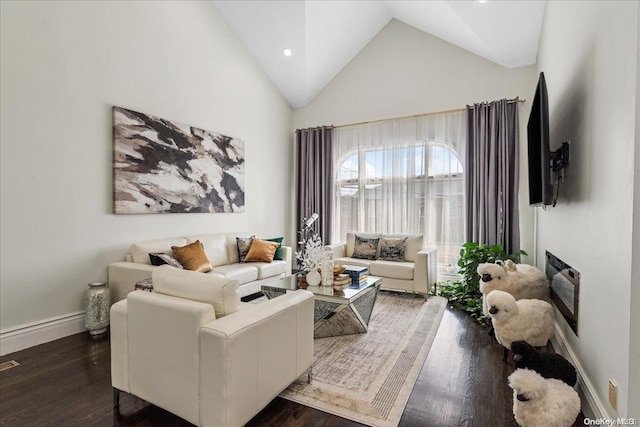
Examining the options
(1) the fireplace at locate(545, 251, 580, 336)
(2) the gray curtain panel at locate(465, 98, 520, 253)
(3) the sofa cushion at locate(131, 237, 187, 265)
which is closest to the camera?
(1) the fireplace at locate(545, 251, 580, 336)

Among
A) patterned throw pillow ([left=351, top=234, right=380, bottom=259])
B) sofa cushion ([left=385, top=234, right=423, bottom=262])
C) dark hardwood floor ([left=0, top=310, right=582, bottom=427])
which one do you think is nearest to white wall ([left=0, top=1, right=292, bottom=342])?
dark hardwood floor ([left=0, top=310, right=582, bottom=427])

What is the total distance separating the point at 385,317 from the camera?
3.57 metres

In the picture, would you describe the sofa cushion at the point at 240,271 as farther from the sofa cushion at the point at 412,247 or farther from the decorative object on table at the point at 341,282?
the sofa cushion at the point at 412,247

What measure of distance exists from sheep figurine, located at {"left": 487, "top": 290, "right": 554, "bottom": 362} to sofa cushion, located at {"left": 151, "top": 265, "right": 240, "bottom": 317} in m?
1.85

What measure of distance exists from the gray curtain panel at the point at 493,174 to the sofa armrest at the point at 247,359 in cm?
349

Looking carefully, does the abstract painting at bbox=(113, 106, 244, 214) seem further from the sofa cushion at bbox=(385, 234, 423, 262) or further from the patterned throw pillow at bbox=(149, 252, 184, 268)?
the sofa cushion at bbox=(385, 234, 423, 262)

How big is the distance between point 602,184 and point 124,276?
12.4 ft

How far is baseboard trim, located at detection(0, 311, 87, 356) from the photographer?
2708 millimetres

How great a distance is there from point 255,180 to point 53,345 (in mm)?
3338

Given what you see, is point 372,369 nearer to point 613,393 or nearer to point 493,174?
point 613,393

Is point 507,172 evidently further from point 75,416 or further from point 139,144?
point 75,416

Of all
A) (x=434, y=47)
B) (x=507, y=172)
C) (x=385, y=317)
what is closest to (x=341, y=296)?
(x=385, y=317)

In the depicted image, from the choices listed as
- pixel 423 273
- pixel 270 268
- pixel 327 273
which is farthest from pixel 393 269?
pixel 270 268

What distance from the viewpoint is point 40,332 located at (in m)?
2.91
